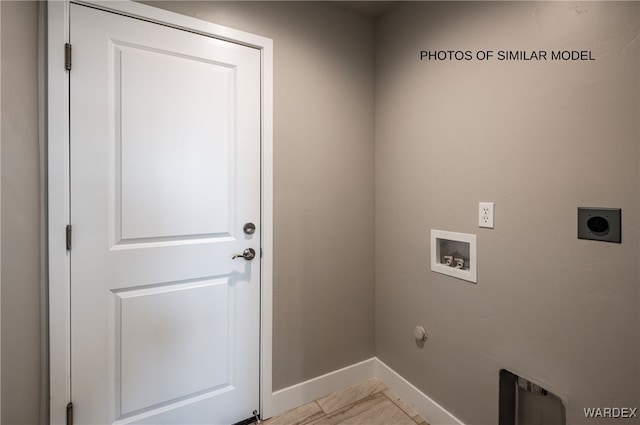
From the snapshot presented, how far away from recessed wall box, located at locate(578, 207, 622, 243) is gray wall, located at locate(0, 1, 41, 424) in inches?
78.1

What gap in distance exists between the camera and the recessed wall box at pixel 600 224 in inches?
38.4

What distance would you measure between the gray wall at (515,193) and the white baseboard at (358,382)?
5cm

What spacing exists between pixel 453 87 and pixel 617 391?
1.39 m

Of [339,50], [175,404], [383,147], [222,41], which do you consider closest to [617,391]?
[383,147]

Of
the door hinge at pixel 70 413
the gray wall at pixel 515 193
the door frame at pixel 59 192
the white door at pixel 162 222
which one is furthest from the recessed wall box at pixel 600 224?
the door hinge at pixel 70 413

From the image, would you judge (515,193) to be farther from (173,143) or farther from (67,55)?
(67,55)

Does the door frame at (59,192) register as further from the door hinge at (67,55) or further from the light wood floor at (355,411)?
the light wood floor at (355,411)

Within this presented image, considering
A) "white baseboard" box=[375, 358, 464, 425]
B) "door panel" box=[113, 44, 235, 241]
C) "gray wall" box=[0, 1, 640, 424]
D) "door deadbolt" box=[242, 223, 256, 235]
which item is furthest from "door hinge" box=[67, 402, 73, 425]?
"white baseboard" box=[375, 358, 464, 425]

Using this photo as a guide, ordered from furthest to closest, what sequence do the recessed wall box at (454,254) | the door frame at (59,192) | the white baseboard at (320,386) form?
the white baseboard at (320,386), the recessed wall box at (454,254), the door frame at (59,192)

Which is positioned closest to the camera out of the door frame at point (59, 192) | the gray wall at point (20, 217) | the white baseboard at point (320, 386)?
the gray wall at point (20, 217)

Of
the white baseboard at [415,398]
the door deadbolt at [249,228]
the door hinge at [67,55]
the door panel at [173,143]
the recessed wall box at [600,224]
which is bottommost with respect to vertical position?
the white baseboard at [415,398]

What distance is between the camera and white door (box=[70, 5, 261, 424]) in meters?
1.25

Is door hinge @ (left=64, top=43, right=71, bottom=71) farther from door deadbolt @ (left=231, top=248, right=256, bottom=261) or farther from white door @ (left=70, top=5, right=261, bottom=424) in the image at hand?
door deadbolt @ (left=231, top=248, right=256, bottom=261)

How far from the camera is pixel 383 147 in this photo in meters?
1.94
